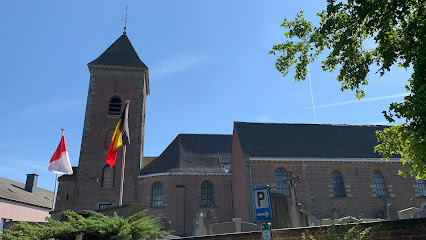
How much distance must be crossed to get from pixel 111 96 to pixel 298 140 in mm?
16055

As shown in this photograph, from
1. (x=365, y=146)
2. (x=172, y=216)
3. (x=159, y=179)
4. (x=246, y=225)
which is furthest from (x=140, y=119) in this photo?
(x=365, y=146)

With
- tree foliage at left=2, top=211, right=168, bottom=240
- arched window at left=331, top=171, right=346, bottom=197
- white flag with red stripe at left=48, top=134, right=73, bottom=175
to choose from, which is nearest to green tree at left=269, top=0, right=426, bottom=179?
tree foliage at left=2, top=211, right=168, bottom=240

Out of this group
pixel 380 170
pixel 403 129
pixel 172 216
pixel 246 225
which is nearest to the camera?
pixel 403 129

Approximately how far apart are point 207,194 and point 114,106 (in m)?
10.6

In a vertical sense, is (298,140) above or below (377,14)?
above

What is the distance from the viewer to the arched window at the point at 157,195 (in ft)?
76.6

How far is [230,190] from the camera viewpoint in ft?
81.7

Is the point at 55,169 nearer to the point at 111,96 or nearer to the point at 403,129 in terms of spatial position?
the point at 111,96

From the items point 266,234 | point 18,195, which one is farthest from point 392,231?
point 18,195

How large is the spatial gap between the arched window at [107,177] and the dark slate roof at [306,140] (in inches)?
402

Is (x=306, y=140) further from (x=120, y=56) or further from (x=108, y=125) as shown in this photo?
(x=120, y=56)

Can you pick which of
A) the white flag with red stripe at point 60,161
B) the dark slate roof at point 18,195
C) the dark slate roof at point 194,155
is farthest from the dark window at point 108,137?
the dark slate roof at point 18,195

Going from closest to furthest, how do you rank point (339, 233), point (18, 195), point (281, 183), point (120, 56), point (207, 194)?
point (339, 233), point (281, 183), point (207, 194), point (120, 56), point (18, 195)

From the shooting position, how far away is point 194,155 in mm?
26547
